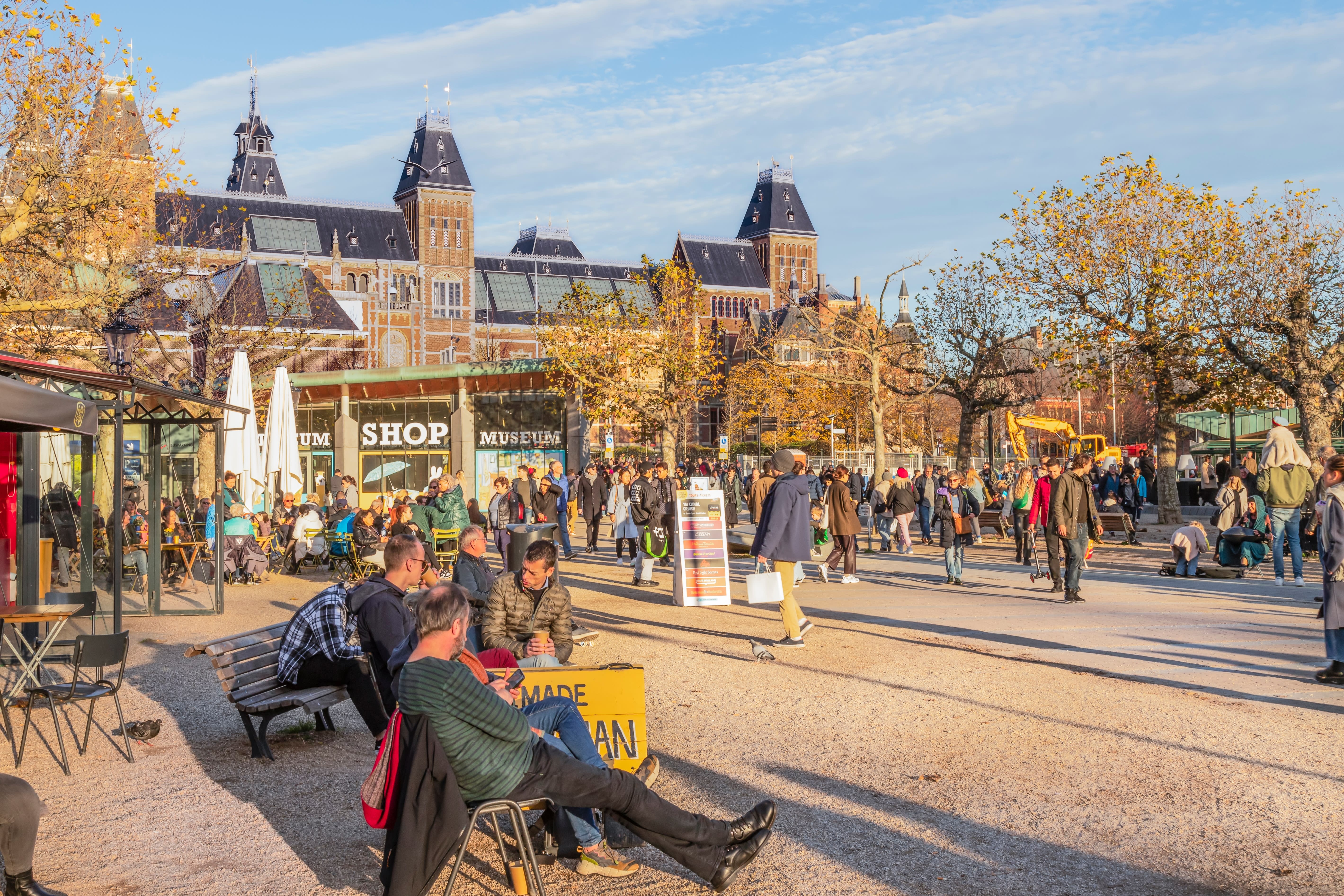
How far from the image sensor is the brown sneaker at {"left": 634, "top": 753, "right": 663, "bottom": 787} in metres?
Answer: 6.14

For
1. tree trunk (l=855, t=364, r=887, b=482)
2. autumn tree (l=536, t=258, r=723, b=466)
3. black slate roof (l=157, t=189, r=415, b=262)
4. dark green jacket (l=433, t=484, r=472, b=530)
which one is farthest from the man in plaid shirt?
black slate roof (l=157, t=189, r=415, b=262)

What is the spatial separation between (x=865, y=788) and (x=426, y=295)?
98.4 metres

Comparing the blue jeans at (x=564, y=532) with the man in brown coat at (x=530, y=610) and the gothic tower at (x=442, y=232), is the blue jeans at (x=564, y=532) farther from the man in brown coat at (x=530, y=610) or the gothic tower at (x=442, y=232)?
the gothic tower at (x=442, y=232)

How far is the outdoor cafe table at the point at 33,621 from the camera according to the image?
771cm

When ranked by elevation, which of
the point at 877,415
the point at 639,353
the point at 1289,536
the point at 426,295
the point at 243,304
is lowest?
the point at 1289,536

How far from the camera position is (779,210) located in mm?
118875

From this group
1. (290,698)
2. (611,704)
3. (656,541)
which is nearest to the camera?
(611,704)

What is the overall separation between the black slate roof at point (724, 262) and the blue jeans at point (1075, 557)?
326ft

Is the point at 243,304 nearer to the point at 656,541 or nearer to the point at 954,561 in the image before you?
the point at 656,541

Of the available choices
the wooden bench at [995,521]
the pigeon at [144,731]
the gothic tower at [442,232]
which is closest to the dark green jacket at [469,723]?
the pigeon at [144,731]

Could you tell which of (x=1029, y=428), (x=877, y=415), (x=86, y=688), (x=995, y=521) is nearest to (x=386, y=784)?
(x=86, y=688)

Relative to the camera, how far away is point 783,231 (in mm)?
117938

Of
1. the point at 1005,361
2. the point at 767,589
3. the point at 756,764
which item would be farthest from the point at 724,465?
the point at 756,764

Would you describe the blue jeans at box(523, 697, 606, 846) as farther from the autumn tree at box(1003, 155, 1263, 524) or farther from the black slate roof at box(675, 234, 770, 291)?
the black slate roof at box(675, 234, 770, 291)
